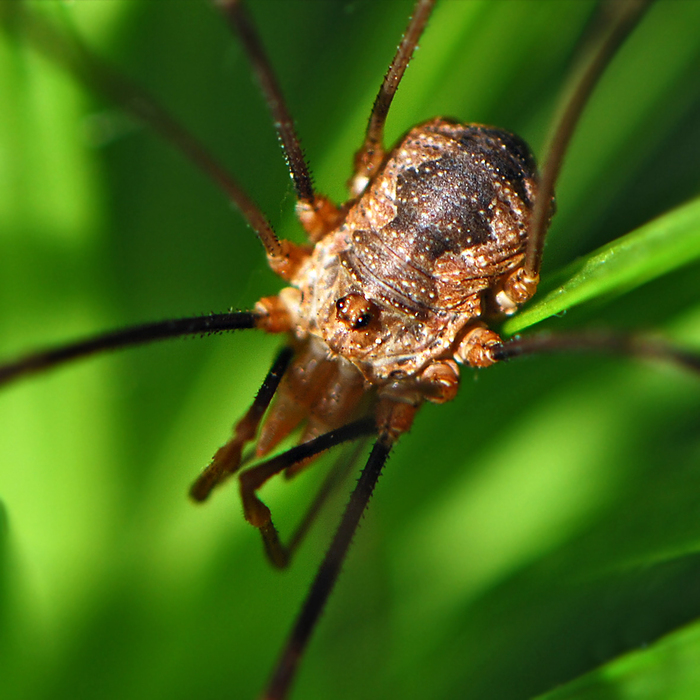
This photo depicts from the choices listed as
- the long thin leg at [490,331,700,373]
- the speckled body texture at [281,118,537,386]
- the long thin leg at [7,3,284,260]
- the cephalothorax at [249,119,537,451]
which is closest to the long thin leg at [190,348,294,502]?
the cephalothorax at [249,119,537,451]

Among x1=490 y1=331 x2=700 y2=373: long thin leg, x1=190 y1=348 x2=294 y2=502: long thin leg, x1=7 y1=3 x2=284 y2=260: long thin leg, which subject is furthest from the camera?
x1=190 y1=348 x2=294 y2=502: long thin leg

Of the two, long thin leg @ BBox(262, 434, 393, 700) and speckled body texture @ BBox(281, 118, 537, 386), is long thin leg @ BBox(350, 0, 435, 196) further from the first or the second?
long thin leg @ BBox(262, 434, 393, 700)

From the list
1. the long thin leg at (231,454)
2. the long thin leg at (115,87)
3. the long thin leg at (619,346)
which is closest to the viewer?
the long thin leg at (619,346)

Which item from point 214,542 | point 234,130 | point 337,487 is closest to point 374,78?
point 234,130

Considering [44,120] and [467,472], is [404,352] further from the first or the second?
[44,120]

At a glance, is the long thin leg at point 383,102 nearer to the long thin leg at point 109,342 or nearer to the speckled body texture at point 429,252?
the speckled body texture at point 429,252

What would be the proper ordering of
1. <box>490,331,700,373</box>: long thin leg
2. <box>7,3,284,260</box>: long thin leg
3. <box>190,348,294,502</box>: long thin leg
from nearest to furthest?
1. <box>490,331,700,373</box>: long thin leg
2. <box>7,3,284,260</box>: long thin leg
3. <box>190,348,294,502</box>: long thin leg

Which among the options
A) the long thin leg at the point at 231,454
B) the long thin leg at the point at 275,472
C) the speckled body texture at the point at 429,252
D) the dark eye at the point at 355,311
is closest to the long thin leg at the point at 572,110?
the speckled body texture at the point at 429,252
